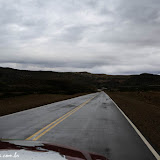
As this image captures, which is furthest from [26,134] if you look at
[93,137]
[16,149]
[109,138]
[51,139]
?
[16,149]

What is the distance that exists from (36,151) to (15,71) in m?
142

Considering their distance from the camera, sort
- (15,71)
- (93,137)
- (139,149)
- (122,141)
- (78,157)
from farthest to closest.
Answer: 1. (15,71)
2. (93,137)
3. (122,141)
4. (139,149)
5. (78,157)

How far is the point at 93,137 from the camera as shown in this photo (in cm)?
705

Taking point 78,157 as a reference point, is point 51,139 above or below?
below

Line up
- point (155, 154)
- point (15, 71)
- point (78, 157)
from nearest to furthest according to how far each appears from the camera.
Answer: point (78, 157) → point (155, 154) → point (15, 71)

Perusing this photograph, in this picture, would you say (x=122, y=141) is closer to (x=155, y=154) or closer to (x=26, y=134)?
(x=155, y=154)

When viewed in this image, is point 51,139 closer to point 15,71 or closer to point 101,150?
point 101,150

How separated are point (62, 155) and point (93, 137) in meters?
3.81

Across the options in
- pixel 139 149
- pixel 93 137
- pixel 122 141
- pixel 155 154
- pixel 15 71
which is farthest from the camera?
pixel 15 71

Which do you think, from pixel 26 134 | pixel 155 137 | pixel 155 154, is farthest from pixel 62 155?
pixel 155 137

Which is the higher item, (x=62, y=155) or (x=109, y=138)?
(x=62, y=155)

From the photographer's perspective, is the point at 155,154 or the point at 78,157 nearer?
the point at 78,157

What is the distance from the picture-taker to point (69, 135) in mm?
7301

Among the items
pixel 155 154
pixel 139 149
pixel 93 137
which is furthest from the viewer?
pixel 93 137
